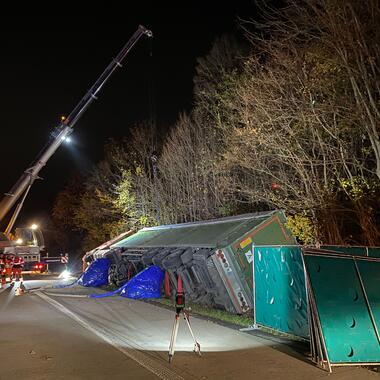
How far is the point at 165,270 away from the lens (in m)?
13.8

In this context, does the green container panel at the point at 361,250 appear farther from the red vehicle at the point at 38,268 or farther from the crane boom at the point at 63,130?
the red vehicle at the point at 38,268

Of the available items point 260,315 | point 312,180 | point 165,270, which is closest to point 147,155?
point 165,270

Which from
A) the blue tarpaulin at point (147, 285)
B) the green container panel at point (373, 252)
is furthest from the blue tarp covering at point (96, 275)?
the green container panel at point (373, 252)

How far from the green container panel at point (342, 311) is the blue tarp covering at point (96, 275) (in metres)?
12.9

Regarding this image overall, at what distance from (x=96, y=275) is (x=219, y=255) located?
29.9 ft

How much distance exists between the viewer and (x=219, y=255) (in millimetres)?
10406

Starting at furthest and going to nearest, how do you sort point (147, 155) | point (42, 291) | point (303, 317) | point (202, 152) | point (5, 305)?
point (147, 155) → point (202, 152) → point (42, 291) → point (5, 305) → point (303, 317)

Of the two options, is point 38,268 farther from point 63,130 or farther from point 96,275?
point 96,275

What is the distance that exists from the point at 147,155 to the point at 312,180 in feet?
48.0

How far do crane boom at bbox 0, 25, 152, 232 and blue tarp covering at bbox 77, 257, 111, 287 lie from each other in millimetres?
6927

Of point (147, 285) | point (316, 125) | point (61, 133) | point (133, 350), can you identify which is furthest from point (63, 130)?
point (133, 350)

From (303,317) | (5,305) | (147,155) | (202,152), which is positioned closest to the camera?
(303,317)

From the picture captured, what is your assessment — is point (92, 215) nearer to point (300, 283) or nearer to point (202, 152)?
point (202, 152)

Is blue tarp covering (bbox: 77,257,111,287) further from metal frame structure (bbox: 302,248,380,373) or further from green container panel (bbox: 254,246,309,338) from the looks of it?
metal frame structure (bbox: 302,248,380,373)
